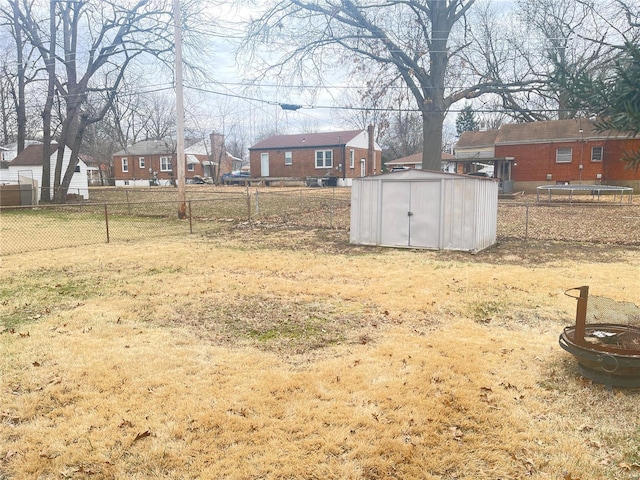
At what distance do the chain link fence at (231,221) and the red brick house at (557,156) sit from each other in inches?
418

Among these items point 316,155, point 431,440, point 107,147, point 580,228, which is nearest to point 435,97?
point 580,228

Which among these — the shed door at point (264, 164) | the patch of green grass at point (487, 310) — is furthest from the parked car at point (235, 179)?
the patch of green grass at point (487, 310)

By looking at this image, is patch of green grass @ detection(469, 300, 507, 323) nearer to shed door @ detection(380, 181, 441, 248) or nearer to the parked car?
shed door @ detection(380, 181, 441, 248)

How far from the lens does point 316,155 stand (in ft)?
141

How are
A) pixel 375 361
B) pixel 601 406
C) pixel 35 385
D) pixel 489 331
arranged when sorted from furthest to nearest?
pixel 489 331 → pixel 375 361 → pixel 35 385 → pixel 601 406

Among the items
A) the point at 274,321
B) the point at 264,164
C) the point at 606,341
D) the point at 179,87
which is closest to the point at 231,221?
the point at 179,87

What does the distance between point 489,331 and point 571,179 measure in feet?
104

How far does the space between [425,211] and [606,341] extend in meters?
8.05

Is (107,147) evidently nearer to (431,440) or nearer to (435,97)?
(435,97)

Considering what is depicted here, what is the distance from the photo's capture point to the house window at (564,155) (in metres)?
33.0

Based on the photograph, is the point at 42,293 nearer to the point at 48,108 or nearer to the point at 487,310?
the point at 487,310

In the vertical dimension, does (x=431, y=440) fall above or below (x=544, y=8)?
below

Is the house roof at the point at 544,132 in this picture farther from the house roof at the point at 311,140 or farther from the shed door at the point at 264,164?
the shed door at the point at 264,164

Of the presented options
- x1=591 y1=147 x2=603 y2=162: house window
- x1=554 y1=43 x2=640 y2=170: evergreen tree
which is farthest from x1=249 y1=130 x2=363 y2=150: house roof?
x1=554 y1=43 x2=640 y2=170: evergreen tree
